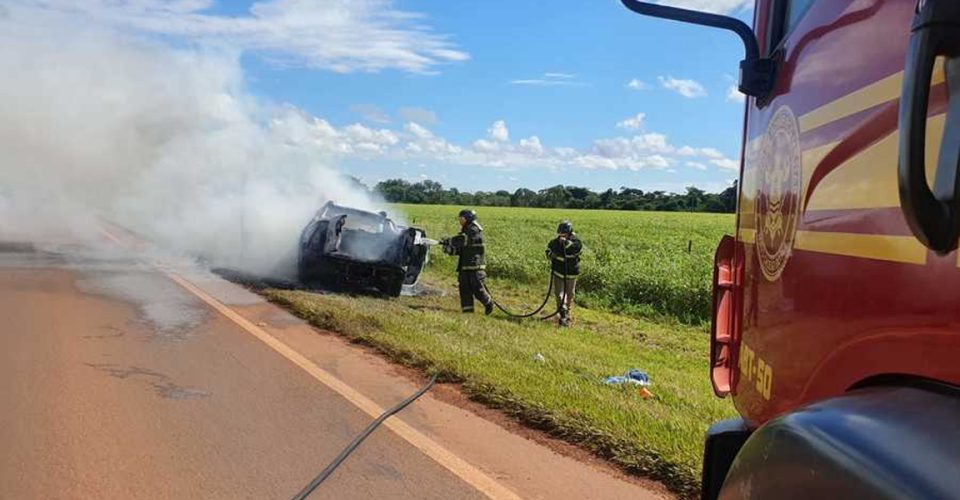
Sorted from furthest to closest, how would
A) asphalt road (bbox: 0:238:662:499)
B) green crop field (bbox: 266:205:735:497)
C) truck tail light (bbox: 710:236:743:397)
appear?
green crop field (bbox: 266:205:735:497), asphalt road (bbox: 0:238:662:499), truck tail light (bbox: 710:236:743:397)

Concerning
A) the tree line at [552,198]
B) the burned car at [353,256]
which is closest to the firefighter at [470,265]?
the burned car at [353,256]

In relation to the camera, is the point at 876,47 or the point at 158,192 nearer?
the point at 876,47

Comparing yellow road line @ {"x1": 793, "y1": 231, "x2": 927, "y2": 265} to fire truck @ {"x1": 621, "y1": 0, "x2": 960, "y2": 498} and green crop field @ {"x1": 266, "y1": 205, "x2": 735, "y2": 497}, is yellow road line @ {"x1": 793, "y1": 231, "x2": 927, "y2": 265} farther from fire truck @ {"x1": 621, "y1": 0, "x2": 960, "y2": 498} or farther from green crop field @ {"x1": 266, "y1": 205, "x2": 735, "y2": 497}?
green crop field @ {"x1": 266, "y1": 205, "x2": 735, "y2": 497}

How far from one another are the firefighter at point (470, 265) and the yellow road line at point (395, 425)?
148 inches

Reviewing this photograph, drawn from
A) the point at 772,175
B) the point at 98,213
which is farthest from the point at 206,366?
the point at 98,213

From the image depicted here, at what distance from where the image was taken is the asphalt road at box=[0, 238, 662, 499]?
14.5 feet

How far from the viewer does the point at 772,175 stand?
225 cm

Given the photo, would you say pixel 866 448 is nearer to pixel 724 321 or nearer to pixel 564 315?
pixel 724 321

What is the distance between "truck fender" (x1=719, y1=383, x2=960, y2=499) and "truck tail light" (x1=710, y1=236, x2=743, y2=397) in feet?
4.03

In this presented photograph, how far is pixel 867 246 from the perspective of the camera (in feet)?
4.85

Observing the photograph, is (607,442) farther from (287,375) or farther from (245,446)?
(287,375)

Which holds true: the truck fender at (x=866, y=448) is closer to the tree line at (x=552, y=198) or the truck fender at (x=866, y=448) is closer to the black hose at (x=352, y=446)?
the black hose at (x=352, y=446)

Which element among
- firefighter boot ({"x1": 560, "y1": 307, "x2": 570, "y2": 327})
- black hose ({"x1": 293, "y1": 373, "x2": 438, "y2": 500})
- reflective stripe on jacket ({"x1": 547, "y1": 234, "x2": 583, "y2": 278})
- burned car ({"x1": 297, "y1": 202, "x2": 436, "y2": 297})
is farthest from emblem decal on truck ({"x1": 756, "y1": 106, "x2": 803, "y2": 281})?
burned car ({"x1": 297, "y1": 202, "x2": 436, "y2": 297})

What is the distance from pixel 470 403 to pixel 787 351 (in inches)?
179
